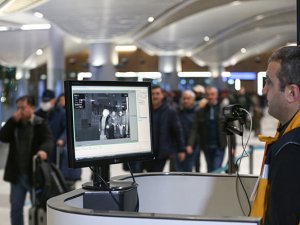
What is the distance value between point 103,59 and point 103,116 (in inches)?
757

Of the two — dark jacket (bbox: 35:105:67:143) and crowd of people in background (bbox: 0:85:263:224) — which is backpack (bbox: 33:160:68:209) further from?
dark jacket (bbox: 35:105:67:143)

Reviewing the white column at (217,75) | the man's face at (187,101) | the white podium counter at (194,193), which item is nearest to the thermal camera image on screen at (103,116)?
the white podium counter at (194,193)

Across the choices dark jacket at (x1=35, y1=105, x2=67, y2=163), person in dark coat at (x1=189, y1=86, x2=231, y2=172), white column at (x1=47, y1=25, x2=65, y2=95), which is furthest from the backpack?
white column at (x1=47, y1=25, x2=65, y2=95)

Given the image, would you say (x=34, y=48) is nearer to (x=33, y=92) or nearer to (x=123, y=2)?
(x=33, y=92)

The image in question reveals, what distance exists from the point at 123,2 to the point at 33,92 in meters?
3.30

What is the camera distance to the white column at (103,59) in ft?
72.3

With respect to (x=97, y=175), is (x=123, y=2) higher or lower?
higher

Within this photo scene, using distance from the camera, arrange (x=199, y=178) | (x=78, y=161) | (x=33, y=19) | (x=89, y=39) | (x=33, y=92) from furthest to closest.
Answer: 1. (x=89, y=39)
2. (x=33, y=92)
3. (x=33, y=19)
4. (x=199, y=178)
5. (x=78, y=161)

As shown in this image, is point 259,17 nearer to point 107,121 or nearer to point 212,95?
point 212,95

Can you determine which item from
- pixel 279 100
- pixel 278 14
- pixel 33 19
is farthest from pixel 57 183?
pixel 278 14

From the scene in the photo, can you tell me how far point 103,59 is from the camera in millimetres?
21969

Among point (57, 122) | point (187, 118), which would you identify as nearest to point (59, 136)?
point (57, 122)

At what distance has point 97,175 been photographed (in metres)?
2.96

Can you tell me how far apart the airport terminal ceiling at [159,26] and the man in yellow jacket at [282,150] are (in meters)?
6.78
